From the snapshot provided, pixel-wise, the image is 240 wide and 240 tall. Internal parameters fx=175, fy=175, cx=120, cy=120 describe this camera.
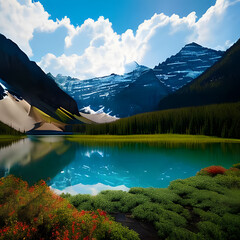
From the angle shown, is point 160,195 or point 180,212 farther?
point 160,195

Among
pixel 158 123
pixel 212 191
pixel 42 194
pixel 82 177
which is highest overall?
pixel 158 123

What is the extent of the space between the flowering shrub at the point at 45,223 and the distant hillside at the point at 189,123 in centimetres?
10787

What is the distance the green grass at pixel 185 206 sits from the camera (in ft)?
30.5

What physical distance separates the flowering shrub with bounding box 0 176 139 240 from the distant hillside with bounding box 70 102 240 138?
354 ft

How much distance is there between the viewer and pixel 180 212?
11727mm

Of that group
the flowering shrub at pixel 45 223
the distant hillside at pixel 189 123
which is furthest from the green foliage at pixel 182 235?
the distant hillside at pixel 189 123

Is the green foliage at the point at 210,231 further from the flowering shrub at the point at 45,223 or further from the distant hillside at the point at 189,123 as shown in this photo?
the distant hillside at the point at 189,123

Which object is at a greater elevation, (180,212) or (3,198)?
(3,198)

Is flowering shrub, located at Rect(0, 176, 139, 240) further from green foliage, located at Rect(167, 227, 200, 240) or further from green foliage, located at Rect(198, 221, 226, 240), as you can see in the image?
green foliage, located at Rect(198, 221, 226, 240)

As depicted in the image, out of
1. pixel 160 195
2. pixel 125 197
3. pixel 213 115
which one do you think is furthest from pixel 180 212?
pixel 213 115

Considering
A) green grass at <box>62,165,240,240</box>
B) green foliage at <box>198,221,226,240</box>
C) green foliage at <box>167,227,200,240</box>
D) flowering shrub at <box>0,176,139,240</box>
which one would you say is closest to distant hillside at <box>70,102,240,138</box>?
green grass at <box>62,165,240,240</box>

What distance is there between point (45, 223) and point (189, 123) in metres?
118

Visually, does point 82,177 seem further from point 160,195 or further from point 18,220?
point 18,220

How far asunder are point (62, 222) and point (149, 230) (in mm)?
4879
